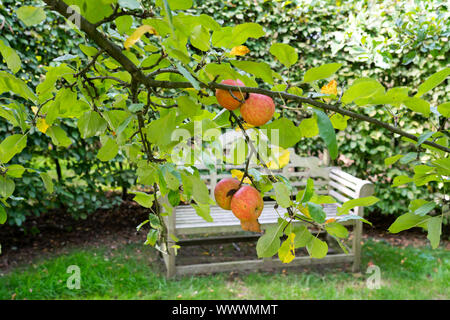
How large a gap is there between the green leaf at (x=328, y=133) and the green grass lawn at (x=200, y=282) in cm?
205

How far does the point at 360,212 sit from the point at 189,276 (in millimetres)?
1380

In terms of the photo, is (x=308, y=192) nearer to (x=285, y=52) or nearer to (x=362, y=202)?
(x=362, y=202)

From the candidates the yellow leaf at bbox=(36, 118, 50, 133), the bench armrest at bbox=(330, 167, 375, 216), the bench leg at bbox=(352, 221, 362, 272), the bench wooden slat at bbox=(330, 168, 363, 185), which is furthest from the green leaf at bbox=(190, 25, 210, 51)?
the bench leg at bbox=(352, 221, 362, 272)

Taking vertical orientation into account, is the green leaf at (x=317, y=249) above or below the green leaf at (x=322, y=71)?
below

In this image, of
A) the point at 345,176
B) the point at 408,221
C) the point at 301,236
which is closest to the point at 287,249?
the point at 301,236

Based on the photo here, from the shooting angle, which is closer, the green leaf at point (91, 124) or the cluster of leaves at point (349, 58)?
the green leaf at point (91, 124)

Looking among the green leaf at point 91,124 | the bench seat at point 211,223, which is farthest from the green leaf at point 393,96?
the bench seat at point 211,223

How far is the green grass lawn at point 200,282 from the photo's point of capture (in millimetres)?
2240

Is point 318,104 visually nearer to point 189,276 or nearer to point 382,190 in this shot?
point 189,276

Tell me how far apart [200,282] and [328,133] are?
2269 millimetres

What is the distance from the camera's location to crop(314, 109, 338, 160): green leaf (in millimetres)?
422

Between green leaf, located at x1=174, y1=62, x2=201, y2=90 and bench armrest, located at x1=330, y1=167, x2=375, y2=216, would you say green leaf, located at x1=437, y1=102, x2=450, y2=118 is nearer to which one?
green leaf, located at x1=174, y1=62, x2=201, y2=90

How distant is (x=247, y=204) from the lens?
1.78ft

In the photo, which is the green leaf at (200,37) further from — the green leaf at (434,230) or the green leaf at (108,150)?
the green leaf at (434,230)
